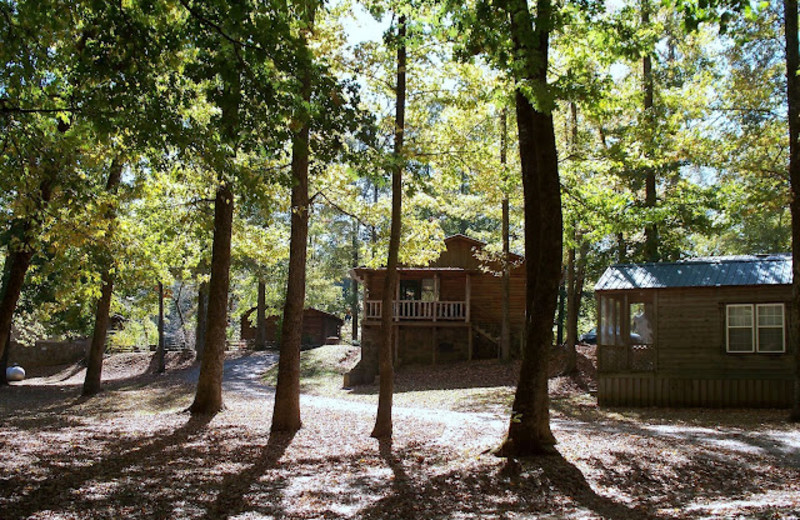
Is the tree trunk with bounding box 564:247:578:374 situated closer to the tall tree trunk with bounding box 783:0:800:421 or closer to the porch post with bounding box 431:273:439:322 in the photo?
the porch post with bounding box 431:273:439:322

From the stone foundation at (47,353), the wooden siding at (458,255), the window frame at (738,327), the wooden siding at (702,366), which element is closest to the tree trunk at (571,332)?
the wooden siding at (702,366)

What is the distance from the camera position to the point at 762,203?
14586 millimetres

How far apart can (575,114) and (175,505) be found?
21.2 meters

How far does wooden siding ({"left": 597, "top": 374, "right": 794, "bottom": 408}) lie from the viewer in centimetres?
1683

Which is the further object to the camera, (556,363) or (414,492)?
(556,363)

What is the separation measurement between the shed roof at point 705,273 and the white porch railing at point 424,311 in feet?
36.3

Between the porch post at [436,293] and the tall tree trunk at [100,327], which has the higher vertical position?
the porch post at [436,293]

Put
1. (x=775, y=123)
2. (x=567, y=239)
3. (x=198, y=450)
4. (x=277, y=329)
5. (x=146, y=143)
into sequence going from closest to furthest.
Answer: (x=146, y=143), (x=198, y=450), (x=567, y=239), (x=775, y=123), (x=277, y=329)

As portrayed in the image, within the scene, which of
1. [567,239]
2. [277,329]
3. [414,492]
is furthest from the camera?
[277,329]

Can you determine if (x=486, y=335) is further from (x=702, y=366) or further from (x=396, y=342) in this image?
(x=702, y=366)

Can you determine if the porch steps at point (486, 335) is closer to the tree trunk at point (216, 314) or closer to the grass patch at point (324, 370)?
the grass patch at point (324, 370)

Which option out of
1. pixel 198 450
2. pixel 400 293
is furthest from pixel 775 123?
pixel 400 293

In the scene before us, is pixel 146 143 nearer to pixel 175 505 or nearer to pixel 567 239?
pixel 175 505

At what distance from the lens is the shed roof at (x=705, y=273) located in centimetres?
1716
